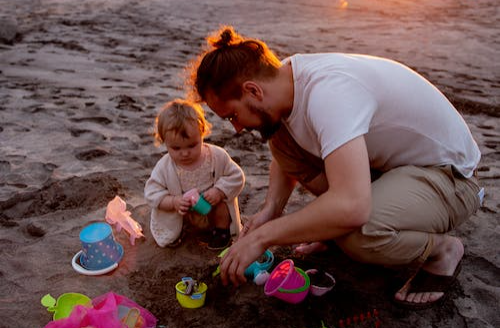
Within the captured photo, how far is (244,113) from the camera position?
5.50ft

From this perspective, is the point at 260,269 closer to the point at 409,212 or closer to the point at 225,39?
the point at 409,212

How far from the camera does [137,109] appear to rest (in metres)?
4.03

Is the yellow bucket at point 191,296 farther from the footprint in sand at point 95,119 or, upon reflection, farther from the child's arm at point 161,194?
the footprint in sand at point 95,119

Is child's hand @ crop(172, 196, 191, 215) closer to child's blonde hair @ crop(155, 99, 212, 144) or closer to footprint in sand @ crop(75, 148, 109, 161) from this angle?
child's blonde hair @ crop(155, 99, 212, 144)

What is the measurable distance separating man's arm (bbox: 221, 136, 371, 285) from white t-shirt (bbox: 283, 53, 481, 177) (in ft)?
0.20

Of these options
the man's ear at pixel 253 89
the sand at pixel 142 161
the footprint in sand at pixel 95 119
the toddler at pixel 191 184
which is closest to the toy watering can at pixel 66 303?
the sand at pixel 142 161

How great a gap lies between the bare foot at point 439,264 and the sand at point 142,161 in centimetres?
6

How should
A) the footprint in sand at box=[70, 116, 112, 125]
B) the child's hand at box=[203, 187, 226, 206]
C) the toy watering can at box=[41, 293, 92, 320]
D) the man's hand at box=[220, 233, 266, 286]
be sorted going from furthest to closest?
1. the footprint in sand at box=[70, 116, 112, 125]
2. the child's hand at box=[203, 187, 226, 206]
3. the toy watering can at box=[41, 293, 92, 320]
4. the man's hand at box=[220, 233, 266, 286]

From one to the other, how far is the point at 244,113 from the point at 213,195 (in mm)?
649

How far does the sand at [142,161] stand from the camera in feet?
6.22

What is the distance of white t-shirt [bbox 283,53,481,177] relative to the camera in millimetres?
1499

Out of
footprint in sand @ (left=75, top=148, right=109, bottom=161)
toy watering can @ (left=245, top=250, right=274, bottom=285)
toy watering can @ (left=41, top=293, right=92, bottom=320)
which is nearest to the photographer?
toy watering can @ (left=41, top=293, right=92, bottom=320)

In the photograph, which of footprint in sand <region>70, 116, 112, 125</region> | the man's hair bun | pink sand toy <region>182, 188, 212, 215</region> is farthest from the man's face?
footprint in sand <region>70, 116, 112, 125</region>

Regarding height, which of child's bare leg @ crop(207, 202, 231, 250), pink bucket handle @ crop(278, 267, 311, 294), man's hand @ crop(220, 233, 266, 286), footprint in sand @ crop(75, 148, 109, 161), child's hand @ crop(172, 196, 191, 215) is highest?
man's hand @ crop(220, 233, 266, 286)
